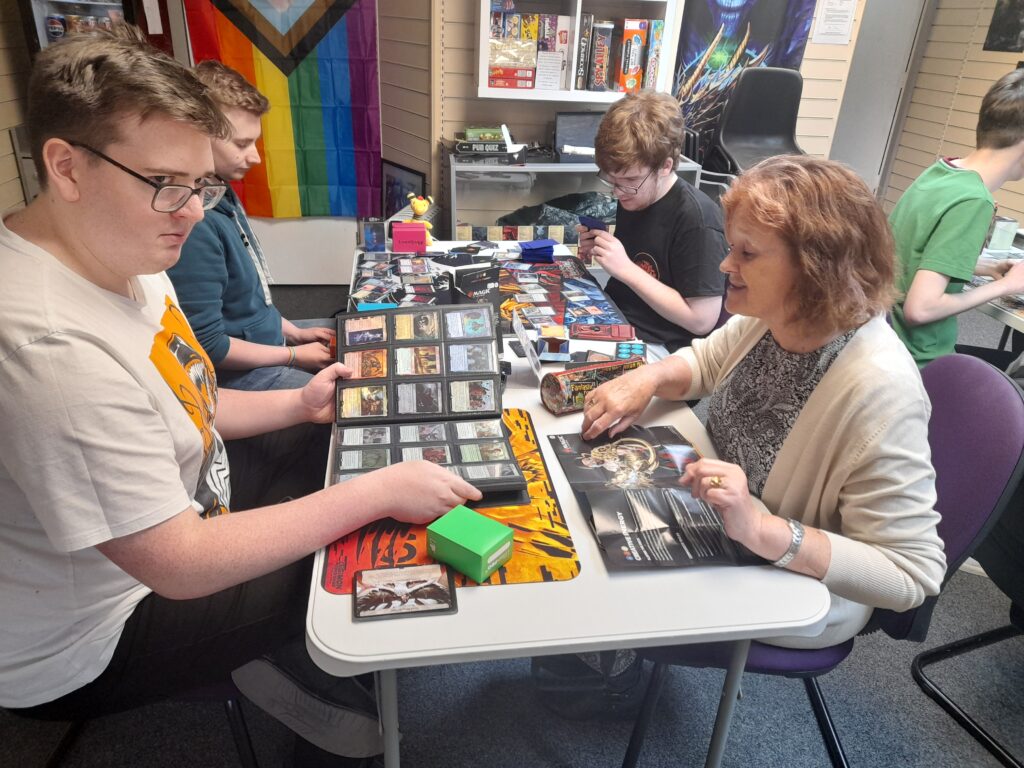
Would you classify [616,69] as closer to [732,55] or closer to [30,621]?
[732,55]

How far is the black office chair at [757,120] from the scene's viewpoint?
3818 mm

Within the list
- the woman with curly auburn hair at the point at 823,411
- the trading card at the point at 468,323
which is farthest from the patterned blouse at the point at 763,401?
the trading card at the point at 468,323

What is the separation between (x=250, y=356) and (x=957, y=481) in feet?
5.51

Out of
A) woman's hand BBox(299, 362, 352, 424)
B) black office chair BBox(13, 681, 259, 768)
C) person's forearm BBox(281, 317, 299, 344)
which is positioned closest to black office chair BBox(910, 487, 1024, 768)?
woman's hand BBox(299, 362, 352, 424)

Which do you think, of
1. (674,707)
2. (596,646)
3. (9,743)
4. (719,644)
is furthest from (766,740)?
(9,743)

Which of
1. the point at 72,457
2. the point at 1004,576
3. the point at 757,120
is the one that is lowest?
the point at 1004,576

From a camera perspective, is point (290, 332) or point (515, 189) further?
point (515, 189)

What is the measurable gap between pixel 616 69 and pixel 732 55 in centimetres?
96

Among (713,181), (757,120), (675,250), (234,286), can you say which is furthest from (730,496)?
(757,120)

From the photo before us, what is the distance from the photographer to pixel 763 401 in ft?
4.25

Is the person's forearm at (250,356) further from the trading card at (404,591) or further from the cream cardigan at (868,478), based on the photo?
the cream cardigan at (868,478)

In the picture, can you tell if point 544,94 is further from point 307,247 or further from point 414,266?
point 307,247

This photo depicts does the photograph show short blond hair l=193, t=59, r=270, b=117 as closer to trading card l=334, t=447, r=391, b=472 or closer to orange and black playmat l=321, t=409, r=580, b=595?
trading card l=334, t=447, r=391, b=472

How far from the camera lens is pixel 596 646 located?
0.91 meters
